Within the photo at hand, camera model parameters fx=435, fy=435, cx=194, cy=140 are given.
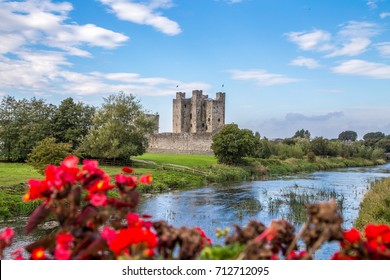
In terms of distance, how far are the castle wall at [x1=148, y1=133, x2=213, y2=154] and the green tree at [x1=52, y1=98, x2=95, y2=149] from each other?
2394 centimetres

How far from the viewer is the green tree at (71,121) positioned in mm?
46662

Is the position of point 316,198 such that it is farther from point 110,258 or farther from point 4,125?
point 4,125

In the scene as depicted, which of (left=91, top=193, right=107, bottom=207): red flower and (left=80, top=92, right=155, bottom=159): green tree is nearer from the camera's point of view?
(left=91, top=193, right=107, bottom=207): red flower

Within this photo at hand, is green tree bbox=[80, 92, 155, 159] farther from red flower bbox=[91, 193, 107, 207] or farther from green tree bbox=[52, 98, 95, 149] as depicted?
red flower bbox=[91, 193, 107, 207]

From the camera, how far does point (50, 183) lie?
2.55 metres

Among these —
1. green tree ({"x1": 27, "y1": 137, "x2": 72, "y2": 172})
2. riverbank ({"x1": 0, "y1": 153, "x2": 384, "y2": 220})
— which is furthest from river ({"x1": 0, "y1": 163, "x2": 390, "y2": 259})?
green tree ({"x1": 27, "y1": 137, "x2": 72, "y2": 172})

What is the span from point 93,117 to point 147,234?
45.0 meters

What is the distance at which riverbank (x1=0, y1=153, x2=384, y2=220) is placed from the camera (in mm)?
22266

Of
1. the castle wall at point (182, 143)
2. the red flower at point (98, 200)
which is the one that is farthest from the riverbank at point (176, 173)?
the red flower at point (98, 200)

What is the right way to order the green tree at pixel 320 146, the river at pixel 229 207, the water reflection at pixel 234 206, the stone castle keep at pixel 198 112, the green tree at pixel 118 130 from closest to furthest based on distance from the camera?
1. the river at pixel 229 207
2. the water reflection at pixel 234 206
3. the green tree at pixel 118 130
4. the green tree at pixel 320 146
5. the stone castle keep at pixel 198 112

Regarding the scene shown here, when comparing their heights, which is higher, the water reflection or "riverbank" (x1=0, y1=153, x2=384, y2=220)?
"riverbank" (x1=0, y1=153, x2=384, y2=220)

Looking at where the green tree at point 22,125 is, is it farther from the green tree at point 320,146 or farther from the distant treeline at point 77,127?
the green tree at point 320,146

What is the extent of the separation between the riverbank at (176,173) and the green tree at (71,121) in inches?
243

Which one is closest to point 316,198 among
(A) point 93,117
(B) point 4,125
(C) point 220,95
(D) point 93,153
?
(D) point 93,153
